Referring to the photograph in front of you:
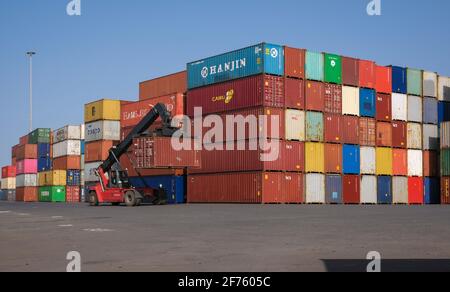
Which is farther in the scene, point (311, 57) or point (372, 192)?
point (372, 192)

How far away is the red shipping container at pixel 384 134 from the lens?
46094mm

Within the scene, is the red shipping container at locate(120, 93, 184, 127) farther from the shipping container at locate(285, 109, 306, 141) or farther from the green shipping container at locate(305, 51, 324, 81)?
the green shipping container at locate(305, 51, 324, 81)

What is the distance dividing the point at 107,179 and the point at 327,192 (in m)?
16.0

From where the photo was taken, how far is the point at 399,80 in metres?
47.9

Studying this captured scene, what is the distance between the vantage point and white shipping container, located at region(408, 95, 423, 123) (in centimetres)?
4856

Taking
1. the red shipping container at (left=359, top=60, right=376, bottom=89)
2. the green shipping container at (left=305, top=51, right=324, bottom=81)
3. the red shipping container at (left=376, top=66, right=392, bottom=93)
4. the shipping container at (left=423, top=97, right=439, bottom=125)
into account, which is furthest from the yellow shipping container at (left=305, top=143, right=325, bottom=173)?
the shipping container at (left=423, top=97, right=439, bottom=125)

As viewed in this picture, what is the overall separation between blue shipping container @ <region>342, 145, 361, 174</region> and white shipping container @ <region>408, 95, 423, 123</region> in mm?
7499

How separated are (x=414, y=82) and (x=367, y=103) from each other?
6.41 meters

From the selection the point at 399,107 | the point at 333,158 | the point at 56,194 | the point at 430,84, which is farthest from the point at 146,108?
the point at 56,194

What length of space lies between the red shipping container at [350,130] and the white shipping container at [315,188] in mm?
3842

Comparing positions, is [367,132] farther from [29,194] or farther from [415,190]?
[29,194]

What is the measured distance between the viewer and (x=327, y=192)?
42.3 meters
